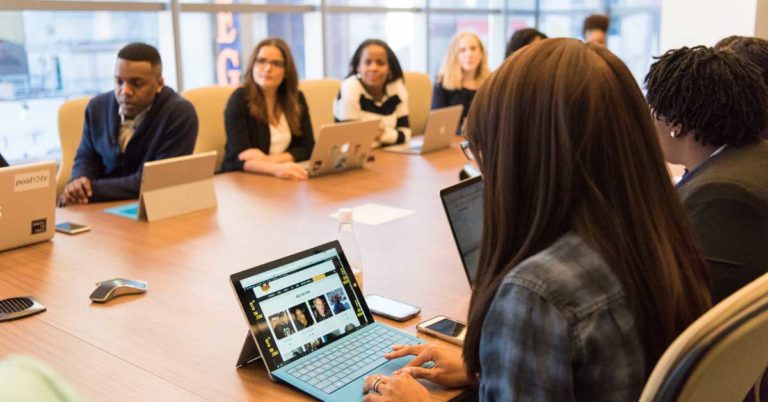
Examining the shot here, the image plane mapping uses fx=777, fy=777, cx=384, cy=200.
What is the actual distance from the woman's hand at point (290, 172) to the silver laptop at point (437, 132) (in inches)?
30.9

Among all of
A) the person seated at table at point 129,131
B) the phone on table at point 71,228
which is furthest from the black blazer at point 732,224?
the person seated at table at point 129,131

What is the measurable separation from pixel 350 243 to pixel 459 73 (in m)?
3.15

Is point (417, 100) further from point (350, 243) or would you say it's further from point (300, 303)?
point (300, 303)

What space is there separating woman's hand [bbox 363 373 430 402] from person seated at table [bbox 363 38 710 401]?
0.77 feet

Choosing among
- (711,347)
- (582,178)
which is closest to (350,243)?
(582,178)

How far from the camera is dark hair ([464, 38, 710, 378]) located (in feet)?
3.39

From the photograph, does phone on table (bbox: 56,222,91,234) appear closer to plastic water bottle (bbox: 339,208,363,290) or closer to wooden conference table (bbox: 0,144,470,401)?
wooden conference table (bbox: 0,144,470,401)

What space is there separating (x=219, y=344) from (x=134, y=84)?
1.62 m

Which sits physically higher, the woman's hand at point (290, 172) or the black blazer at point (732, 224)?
the black blazer at point (732, 224)

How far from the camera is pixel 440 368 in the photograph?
1398mm

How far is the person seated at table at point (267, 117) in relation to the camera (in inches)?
139

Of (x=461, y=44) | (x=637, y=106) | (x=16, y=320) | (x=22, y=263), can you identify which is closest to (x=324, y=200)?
(x=22, y=263)

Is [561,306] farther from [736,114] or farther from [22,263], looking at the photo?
[22,263]

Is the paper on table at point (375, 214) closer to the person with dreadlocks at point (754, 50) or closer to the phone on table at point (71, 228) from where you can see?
the phone on table at point (71, 228)
